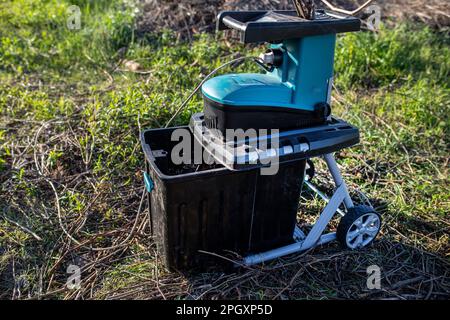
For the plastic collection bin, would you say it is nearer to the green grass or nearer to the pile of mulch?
the green grass

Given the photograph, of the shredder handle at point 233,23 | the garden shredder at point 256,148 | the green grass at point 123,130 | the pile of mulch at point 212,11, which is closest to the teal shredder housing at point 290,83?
the garden shredder at point 256,148

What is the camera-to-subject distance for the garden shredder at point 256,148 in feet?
6.62

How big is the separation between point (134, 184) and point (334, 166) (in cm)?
126

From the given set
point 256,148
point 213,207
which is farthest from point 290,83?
point 213,207

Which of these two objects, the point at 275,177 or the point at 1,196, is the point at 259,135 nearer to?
the point at 275,177

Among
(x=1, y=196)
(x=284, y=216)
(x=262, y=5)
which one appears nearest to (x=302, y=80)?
(x=284, y=216)

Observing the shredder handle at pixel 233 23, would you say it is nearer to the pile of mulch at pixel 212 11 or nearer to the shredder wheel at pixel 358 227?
the shredder wheel at pixel 358 227

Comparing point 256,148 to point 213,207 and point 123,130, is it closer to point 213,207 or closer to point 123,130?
point 213,207

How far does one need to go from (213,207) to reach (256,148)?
34 centimetres

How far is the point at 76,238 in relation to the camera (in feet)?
8.41

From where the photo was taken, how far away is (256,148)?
6.63 feet

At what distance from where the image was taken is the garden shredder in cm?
202

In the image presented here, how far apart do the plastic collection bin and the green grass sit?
19 cm

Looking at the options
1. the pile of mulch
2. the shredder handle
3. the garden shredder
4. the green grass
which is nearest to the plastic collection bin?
the garden shredder
